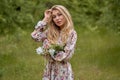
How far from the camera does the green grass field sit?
1126 centimetres

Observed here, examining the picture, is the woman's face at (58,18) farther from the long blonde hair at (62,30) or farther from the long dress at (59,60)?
the long dress at (59,60)

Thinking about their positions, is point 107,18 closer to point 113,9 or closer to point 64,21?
point 113,9

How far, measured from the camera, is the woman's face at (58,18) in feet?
23.0

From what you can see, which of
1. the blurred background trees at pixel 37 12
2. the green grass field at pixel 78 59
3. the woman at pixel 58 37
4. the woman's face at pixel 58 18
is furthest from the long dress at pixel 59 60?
the green grass field at pixel 78 59

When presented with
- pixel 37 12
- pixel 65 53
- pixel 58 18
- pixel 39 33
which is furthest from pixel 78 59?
pixel 65 53

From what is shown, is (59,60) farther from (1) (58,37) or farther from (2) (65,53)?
(1) (58,37)

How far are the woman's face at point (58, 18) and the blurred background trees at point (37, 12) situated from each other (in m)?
3.05

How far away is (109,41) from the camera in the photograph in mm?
15273

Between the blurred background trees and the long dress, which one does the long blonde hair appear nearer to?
the long dress

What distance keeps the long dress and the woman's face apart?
197 mm

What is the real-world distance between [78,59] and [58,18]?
6070mm

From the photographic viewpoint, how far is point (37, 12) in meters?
11.0

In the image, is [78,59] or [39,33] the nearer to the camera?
[39,33]

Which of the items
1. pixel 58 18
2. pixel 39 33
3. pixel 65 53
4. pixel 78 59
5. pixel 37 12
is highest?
pixel 37 12
